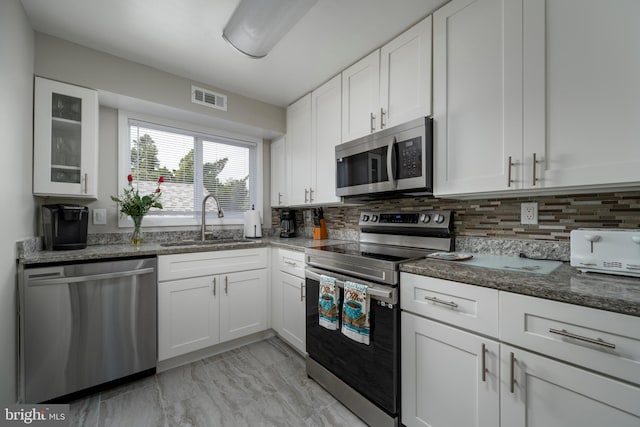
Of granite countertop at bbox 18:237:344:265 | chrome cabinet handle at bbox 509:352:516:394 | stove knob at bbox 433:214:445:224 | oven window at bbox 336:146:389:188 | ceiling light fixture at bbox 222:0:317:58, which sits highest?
ceiling light fixture at bbox 222:0:317:58

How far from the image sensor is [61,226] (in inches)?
72.4

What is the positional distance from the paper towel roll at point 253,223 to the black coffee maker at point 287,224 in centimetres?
25

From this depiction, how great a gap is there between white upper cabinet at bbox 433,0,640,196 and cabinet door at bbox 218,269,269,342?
1.74 meters

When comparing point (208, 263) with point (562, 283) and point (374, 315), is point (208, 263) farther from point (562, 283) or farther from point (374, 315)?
point (562, 283)

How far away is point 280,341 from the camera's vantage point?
2535 millimetres

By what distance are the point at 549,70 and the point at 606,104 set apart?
0.26 metres

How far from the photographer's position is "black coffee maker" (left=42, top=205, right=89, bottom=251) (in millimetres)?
1812

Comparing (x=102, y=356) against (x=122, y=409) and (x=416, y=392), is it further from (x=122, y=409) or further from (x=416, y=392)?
(x=416, y=392)

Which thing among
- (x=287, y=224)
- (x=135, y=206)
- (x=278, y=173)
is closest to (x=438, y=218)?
(x=287, y=224)

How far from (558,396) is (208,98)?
9.69ft

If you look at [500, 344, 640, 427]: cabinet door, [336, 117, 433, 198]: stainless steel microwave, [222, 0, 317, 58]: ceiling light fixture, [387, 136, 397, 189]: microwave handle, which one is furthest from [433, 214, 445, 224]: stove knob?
[222, 0, 317, 58]: ceiling light fixture

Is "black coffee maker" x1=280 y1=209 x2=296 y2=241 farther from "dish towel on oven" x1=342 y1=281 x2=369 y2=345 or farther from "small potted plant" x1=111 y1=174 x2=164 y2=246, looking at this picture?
"dish towel on oven" x1=342 y1=281 x2=369 y2=345

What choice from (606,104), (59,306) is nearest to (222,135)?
(59,306)

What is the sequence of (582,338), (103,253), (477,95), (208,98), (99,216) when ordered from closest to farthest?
(582,338)
(477,95)
(103,253)
(99,216)
(208,98)
